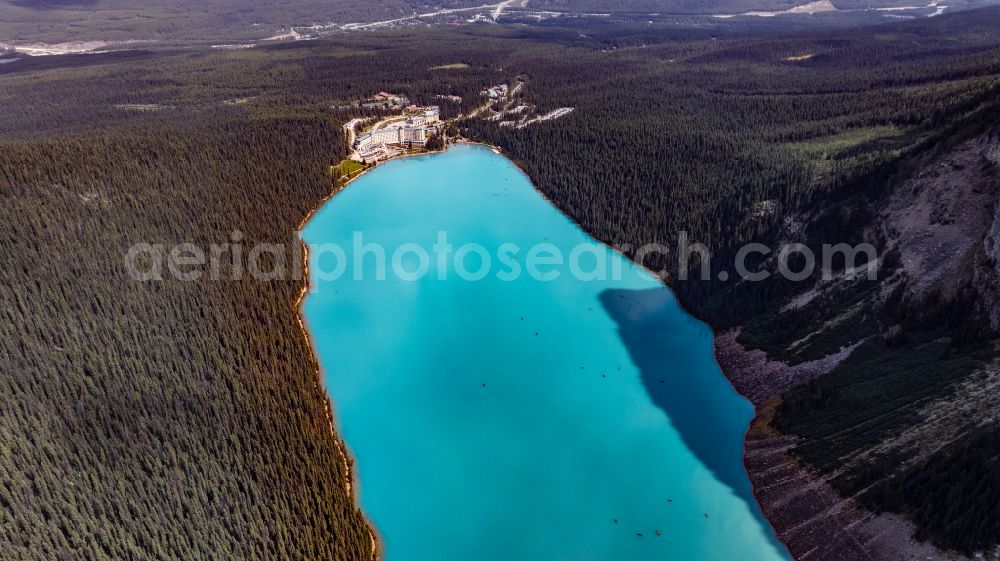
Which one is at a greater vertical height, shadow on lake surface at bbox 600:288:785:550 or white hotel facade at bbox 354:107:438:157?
white hotel facade at bbox 354:107:438:157

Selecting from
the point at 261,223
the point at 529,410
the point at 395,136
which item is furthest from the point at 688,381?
the point at 395,136

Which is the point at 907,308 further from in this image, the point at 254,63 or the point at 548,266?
the point at 254,63

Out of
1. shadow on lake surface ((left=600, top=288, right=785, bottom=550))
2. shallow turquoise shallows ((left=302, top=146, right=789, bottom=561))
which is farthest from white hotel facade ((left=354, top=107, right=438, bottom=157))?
shadow on lake surface ((left=600, top=288, right=785, bottom=550))

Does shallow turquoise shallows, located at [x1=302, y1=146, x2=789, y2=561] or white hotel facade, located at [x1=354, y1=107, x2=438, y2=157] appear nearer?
shallow turquoise shallows, located at [x1=302, y1=146, x2=789, y2=561]

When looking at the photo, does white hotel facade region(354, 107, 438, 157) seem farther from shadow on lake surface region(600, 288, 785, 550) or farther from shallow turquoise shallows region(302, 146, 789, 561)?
shadow on lake surface region(600, 288, 785, 550)

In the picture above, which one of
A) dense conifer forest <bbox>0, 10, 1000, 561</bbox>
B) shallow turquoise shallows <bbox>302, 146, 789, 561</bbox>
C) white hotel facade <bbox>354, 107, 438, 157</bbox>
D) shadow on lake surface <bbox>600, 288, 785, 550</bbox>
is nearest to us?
dense conifer forest <bbox>0, 10, 1000, 561</bbox>

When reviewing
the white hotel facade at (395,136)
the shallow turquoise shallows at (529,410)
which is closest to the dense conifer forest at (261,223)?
the shallow turquoise shallows at (529,410)
